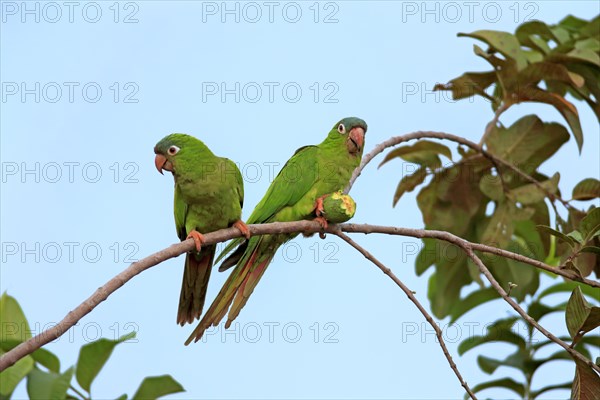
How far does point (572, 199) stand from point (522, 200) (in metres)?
0.34

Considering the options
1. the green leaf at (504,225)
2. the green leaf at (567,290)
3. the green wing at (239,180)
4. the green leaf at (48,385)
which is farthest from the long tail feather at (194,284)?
the green leaf at (567,290)

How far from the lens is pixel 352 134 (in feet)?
13.4

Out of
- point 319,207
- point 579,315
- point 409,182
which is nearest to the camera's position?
point 579,315

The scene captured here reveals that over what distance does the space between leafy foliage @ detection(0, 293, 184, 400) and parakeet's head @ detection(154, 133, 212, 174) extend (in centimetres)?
100

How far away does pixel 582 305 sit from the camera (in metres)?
2.86

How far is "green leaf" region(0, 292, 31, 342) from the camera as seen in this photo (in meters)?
3.46

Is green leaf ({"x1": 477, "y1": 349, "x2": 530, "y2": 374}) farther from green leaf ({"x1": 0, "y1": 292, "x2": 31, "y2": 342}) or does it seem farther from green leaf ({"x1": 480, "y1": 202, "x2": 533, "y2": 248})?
green leaf ({"x1": 0, "y1": 292, "x2": 31, "y2": 342})

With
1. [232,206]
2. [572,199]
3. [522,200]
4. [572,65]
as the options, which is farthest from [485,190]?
[232,206]

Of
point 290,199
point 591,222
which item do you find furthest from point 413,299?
point 290,199

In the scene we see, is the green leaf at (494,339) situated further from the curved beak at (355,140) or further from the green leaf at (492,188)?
the curved beak at (355,140)

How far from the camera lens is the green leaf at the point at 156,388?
10.8 feet

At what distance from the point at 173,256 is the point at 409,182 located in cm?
257

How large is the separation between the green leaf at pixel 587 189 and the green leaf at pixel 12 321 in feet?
10.7

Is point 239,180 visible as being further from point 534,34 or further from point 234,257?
point 534,34
